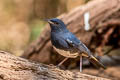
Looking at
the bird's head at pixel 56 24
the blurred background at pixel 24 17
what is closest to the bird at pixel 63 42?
the bird's head at pixel 56 24

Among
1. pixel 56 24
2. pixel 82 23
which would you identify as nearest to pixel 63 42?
pixel 56 24

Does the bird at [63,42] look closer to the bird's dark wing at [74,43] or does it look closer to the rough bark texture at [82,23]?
the bird's dark wing at [74,43]

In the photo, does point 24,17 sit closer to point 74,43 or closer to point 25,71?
point 74,43

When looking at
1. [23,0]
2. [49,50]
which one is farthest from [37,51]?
[23,0]

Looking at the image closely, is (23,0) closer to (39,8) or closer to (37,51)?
(39,8)

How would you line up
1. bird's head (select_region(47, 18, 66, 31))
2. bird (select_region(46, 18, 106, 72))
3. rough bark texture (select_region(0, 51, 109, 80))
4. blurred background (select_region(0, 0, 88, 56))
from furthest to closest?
blurred background (select_region(0, 0, 88, 56)), bird's head (select_region(47, 18, 66, 31)), bird (select_region(46, 18, 106, 72)), rough bark texture (select_region(0, 51, 109, 80))

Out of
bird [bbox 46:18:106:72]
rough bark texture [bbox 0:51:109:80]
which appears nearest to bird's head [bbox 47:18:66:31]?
bird [bbox 46:18:106:72]

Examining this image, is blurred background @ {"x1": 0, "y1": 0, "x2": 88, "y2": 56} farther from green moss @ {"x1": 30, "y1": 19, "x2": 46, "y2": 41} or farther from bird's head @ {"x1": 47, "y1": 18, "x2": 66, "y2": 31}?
bird's head @ {"x1": 47, "y1": 18, "x2": 66, "y2": 31}
